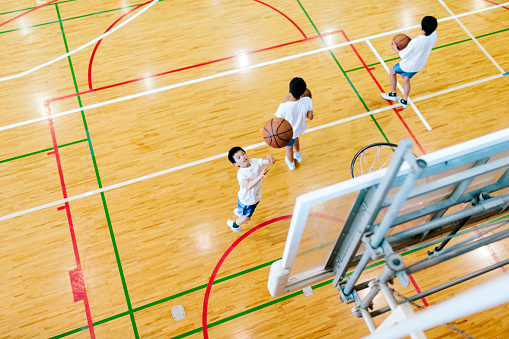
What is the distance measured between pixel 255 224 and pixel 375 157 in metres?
2.20

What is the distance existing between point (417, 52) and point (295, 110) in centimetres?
244

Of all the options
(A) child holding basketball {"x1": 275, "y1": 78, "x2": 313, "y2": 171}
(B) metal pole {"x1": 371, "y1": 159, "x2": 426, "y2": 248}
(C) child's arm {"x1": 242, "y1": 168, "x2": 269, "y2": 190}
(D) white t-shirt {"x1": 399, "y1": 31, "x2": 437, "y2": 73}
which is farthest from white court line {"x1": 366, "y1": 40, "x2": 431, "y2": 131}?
(B) metal pole {"x1": 371, "y1": 159, "x2": 426, "y2": 248}

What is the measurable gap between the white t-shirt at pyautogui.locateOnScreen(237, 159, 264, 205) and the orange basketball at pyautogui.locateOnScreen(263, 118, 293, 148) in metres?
0.40

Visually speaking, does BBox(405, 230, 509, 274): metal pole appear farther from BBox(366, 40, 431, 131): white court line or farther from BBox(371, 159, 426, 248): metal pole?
BBox(366, 40, 431, 131): white court line

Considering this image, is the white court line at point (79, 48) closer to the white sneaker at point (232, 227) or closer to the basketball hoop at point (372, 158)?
the white sneaker at point (232, 227)

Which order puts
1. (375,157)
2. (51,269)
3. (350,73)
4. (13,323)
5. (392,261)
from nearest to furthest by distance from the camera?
(392,261) → (13,323) → (51,269) → (375,157) → (350,73)

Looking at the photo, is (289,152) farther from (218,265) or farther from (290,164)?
(218,265)

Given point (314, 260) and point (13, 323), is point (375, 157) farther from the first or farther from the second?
point (13, 323)

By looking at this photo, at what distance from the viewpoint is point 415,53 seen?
5.89 m

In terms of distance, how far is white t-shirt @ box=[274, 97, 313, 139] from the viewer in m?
4.87

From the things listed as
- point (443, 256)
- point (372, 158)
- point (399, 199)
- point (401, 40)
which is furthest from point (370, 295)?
point (401, 40)

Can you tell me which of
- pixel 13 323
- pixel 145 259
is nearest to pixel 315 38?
pixel 145 259

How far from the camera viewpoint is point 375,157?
600 centimetres

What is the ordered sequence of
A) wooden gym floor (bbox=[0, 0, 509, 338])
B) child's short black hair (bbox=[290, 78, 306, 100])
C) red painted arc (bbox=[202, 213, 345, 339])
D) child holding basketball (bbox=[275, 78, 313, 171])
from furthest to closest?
wooden gym floor (bbox=[0, 0, 509, 338]) → red painted arc (bbox=[202, 213, 345, 339]) → child holding basketball (bbox=[275, 78, 313, 171]) → child's short black hair (bbox=[290, 78, 306, 100])
